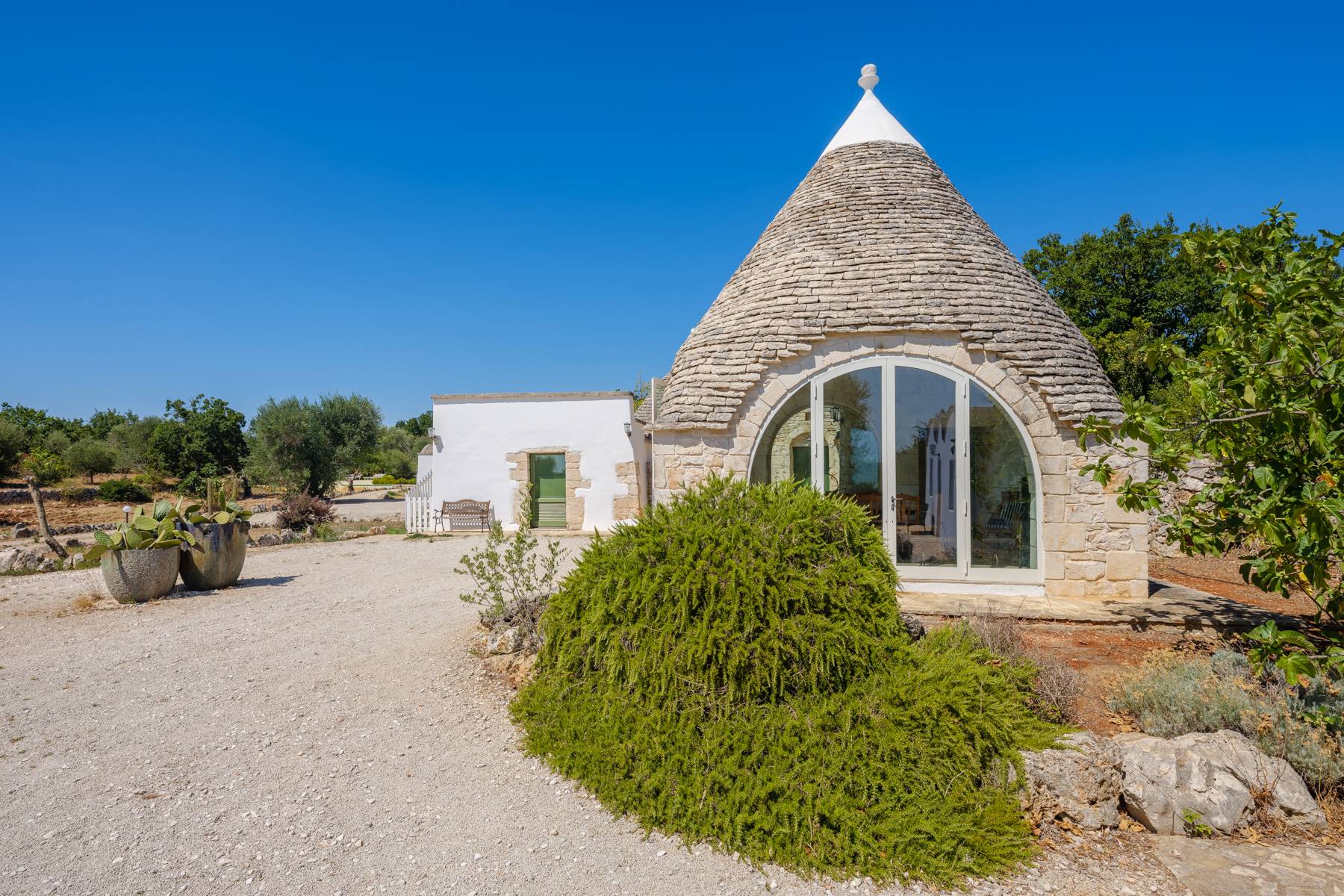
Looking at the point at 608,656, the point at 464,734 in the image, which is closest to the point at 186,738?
the point at 464,734

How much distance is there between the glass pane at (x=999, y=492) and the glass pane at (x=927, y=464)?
9.0 inches

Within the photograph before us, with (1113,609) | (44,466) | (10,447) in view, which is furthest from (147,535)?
(10,447)

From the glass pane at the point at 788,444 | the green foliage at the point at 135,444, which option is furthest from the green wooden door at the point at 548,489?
the green foliage at the point at 135,444

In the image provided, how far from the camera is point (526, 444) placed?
16656mm

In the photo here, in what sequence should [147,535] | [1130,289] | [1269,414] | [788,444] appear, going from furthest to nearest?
[1130,289] → [147,535] → [788,444] → [1269,414]

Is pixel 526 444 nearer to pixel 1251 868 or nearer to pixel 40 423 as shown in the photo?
pixel 1251 868

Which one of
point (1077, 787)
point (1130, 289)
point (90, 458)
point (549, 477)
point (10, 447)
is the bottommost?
point (1077, 787)

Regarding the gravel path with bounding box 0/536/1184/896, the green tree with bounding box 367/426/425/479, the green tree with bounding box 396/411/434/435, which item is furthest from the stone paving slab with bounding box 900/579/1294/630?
the green tree with bounding box 396/411/434/435

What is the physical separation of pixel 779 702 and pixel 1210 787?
7.30 ft

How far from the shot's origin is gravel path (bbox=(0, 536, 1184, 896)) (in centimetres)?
284

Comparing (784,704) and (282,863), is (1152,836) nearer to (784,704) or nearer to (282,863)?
(784,704)

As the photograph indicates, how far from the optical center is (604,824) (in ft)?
10.7

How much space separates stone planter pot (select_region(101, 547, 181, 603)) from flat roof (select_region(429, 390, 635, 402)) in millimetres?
8960

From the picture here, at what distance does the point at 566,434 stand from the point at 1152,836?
47.6 ft
